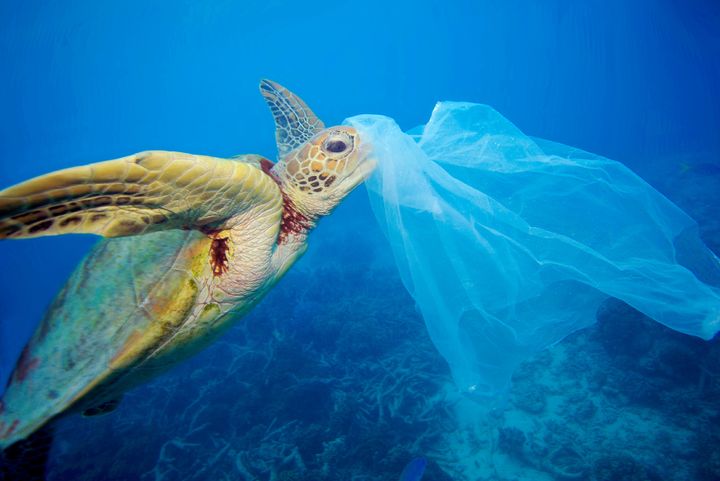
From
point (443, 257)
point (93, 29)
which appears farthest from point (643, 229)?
point (93, 29)

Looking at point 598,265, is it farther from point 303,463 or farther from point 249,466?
point 249,466

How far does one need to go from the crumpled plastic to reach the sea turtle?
674mm

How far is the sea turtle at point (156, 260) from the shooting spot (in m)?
1.13

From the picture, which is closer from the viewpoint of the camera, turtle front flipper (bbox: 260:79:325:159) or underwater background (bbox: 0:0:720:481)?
turtle front flipper (bbox: 260:79:325:159)

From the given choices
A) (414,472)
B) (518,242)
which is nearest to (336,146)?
(518,242)

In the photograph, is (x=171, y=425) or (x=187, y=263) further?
(x=171, y=425)

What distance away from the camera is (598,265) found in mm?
2441

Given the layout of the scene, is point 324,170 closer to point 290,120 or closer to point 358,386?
point 290,120

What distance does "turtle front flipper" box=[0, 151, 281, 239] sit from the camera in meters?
0.93

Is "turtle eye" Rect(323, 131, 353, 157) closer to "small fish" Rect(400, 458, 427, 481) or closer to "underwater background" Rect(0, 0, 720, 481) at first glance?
"small fish" Rect(400, 458, 427, 481)

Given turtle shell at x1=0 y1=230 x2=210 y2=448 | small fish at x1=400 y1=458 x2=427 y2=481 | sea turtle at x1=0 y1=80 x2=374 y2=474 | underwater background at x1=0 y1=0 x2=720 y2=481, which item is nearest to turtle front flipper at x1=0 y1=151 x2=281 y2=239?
sea turtle at x1=0 y1=80 x2=374 y2=474

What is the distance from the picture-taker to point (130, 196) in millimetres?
1129

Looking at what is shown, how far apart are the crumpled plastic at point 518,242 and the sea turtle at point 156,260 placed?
0.67 meters

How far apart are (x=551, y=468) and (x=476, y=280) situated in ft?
10.3
